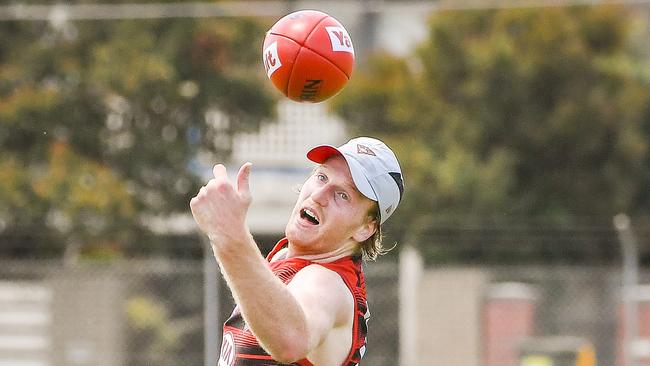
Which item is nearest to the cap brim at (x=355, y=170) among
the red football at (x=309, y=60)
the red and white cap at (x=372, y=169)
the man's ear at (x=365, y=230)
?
the red and white cap at (x=372, y=169)

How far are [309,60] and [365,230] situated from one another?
0.87 metres

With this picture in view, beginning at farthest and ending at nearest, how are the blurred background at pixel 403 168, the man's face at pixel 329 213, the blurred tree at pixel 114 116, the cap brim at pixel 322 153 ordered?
the blurred tree at pixel 114 116
the blurred background at pixel 403 168
the cap brim at pixel 322 153
the man's face at pixel 329 213

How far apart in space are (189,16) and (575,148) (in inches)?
177

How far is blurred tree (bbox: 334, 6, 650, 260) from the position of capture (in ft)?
46.3

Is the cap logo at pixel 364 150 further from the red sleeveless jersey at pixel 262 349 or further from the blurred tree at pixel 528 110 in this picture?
the blurred tree at pixel 528 110

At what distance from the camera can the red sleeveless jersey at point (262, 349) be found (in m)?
4.04

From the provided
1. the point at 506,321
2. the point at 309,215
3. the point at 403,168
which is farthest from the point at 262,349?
the point at 403,168

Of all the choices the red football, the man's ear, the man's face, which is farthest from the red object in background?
the man's face

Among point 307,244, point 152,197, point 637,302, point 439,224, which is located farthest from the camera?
point 152,197

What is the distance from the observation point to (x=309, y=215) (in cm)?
429

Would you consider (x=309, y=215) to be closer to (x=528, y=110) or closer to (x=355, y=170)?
(x=355, y=170)

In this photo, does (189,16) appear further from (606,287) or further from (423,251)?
(606,287)

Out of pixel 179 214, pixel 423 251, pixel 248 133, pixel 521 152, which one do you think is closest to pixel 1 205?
pixel 179 214

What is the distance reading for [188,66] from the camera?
45.8 ft
